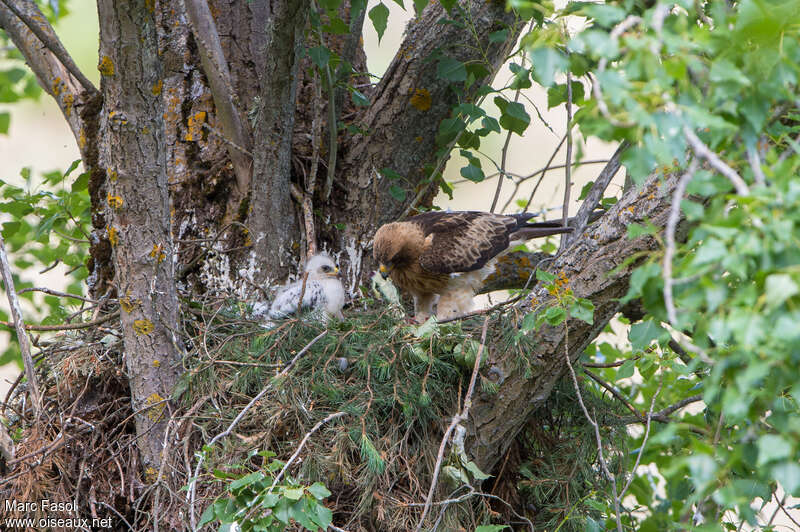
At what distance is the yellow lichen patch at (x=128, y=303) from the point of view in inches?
129

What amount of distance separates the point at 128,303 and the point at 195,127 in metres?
1.47

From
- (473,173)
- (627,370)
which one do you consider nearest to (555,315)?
(627,370)

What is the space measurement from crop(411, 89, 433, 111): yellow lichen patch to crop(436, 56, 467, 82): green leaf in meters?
0.36

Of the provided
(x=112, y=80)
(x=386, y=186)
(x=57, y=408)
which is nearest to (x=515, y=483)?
(x=386, y=186)

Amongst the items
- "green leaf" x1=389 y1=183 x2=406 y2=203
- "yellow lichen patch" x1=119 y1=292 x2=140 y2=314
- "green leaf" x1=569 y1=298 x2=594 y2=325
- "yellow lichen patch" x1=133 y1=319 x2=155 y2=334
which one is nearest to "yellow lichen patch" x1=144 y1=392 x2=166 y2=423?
"yellow lichen patch" x1=133 y1=319 x2=155 y2=334

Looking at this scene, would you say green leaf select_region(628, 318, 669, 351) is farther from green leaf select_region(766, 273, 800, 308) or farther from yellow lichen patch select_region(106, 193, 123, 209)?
yellow lichen patch select_region(106, 193, 123, 209)

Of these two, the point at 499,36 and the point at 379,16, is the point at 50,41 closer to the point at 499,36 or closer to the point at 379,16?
the point at 379,16

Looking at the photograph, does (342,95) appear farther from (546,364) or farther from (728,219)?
(728,219)

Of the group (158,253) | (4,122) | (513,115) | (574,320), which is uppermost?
(513,115)

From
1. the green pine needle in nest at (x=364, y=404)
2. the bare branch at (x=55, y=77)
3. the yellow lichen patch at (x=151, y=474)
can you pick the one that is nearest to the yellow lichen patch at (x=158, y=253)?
the green pine needle in nest at (x=364, y=404)

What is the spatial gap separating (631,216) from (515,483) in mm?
1482

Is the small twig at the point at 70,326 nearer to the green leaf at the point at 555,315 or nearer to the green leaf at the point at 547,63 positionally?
the green leaf at the point at 555,315

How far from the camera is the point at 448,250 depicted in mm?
4496

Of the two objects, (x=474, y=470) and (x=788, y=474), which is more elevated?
(x=788, y=474)
